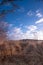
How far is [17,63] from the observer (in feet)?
Result: 19.6

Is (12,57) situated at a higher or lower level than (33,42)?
lower

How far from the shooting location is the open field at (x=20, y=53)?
5.90 meters

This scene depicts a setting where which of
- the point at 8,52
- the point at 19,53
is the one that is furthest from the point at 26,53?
the point at 8,52

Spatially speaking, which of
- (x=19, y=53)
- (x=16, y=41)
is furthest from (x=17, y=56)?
(x=16, y=41)

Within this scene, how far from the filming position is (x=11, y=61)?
5.98 meters

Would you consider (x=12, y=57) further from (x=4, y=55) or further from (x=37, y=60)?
(x=37, y=60)

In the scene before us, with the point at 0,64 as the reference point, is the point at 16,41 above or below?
above

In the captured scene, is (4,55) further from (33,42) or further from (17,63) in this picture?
(33,42)

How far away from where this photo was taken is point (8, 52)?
5.83 metres

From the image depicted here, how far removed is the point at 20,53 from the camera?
5.96 m

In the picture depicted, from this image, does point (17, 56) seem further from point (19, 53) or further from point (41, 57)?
point (41, 57)

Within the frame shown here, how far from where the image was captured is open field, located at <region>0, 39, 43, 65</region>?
590 cm

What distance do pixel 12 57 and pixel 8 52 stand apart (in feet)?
0.74

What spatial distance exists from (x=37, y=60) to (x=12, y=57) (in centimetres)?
82
